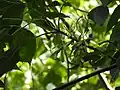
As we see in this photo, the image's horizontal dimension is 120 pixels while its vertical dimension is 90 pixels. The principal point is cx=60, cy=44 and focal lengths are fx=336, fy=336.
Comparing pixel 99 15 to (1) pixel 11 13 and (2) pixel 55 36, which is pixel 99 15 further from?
(2) pixel 55 36

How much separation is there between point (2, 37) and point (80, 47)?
6.4 inches

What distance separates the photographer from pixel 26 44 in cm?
56

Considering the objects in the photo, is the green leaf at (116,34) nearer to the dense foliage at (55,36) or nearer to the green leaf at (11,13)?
the dense foliage at (55,36)

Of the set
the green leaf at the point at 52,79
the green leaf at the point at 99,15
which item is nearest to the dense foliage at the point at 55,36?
the green leaf at the point at 99,15

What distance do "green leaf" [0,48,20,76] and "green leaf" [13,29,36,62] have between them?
1 centimetres

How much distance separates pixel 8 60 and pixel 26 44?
0.13 feet

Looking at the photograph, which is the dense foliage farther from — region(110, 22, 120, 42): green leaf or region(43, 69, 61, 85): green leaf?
region(43, 69, 61, 85): green leaf

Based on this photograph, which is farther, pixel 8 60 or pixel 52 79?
pixel 52 79

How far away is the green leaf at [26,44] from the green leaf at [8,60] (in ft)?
0.03

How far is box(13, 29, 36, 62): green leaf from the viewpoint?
55 cm

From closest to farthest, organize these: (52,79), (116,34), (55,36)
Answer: (116,34), (55,36), (52,79)

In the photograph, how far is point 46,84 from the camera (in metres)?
0.93

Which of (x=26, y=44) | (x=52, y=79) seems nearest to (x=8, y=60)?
(x=26, y=44)

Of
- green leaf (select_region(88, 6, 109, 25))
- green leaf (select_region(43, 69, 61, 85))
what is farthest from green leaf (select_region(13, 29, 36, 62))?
green leaf (select_region(43, 69, 61, 85))
